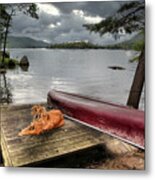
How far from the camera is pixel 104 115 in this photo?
6.84 ft

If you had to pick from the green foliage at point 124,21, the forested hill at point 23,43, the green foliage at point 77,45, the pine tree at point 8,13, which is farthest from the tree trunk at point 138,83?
the pine tree at point 8,13

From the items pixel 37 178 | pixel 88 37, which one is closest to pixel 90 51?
pixel 88 37

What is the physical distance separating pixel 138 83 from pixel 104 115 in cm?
25

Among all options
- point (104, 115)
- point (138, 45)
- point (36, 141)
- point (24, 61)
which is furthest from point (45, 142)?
point (138, 45)

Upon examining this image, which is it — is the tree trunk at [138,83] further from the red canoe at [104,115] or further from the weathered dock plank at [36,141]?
the weathered dock plank at [36,141]

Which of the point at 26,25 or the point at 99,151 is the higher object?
the point at 26,25

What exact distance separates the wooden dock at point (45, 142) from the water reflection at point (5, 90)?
2.7 inches

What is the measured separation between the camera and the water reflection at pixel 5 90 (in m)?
2.19

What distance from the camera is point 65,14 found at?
7.07 feet

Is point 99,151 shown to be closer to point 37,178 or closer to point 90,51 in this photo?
point 37,178

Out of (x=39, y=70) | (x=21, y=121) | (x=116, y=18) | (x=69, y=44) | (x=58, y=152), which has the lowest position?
(x=58, y=152)

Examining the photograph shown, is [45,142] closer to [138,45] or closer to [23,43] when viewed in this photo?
[23,43]

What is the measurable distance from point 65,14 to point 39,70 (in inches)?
13.6

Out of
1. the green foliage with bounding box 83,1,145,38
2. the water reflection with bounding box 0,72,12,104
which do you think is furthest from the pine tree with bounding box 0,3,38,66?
the green foliage with bounding box 83,1,145,38
